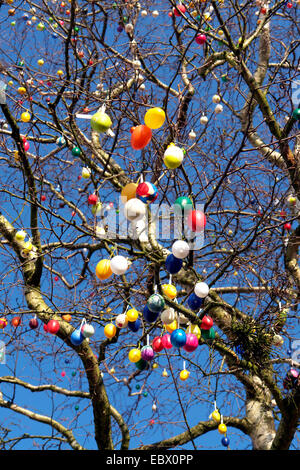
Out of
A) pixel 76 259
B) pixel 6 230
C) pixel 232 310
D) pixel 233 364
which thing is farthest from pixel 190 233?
pixel 76 259

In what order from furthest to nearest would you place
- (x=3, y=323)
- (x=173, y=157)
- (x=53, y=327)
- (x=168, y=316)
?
(x=3, y=323) → (x=53, y=327) → (x=168, y=316) → (x=173, y=157)

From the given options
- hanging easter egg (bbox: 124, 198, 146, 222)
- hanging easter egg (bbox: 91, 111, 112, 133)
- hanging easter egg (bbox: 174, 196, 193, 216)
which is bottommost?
hanging easter egg (bbox: 124, 198, 146, 222)

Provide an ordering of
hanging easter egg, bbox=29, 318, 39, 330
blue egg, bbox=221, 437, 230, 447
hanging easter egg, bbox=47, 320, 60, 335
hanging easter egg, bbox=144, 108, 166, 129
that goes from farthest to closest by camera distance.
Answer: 1. blue egg, bbox=221, 437, 230, 447
2. hanging easter egg, bbox=29, 318, 39, 330
3. hanging easter egg, bbox=47, 320, 60, 335
4. hanging easter egg, bbox=144, 108, 166, 129

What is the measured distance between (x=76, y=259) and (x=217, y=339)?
8.43 feet

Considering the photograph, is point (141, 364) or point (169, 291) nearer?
point (169, 291)

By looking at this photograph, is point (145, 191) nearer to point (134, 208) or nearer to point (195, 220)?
point (134, 208)

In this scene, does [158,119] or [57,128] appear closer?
[158,119]

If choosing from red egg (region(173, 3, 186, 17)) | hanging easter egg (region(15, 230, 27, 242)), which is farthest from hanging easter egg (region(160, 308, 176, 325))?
red egg (region(173, 3, 186, 17))

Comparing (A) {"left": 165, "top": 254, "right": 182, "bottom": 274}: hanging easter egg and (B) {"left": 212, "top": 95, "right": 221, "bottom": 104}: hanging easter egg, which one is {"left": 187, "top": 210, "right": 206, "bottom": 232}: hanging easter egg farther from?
(B) {"left": 212, "top": 95, "right": 221, "bottom": 104}: hanging easter egg

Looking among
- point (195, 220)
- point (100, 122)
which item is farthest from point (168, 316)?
point (100, 122)

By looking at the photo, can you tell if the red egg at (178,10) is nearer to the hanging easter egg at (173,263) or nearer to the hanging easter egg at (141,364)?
the hanging easter egg at (173,263)

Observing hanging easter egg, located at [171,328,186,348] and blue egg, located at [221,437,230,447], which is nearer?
hanging easter egg, located at [171,328,186,348]
